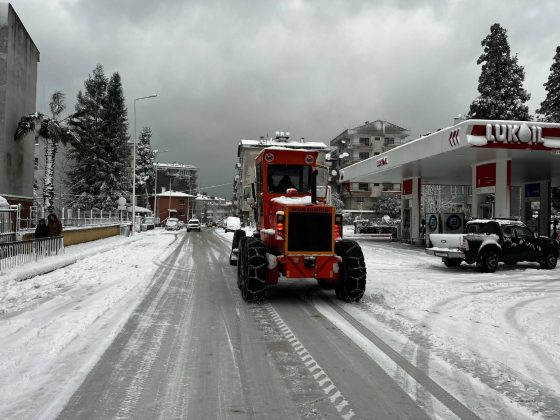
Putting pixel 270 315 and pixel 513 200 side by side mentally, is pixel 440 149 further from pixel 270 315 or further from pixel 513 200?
pixel 513 200

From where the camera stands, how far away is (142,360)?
5816 millimetres

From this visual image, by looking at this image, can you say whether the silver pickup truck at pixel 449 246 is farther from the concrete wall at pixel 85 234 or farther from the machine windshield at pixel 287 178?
the concrete wall at pixel 85 234

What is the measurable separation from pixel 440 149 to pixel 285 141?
66917 millimetres

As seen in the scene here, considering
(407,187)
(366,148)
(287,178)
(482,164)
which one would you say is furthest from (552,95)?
(366,148)

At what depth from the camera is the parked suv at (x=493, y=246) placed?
53.0ft

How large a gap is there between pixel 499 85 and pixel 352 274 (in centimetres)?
3355

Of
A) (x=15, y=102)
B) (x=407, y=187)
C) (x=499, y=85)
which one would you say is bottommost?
(x=407, y=187)

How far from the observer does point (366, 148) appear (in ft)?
271

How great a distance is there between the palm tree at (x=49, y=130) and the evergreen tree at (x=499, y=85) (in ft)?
96.4

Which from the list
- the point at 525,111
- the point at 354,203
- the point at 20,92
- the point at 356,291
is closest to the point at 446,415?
the point at 356,291

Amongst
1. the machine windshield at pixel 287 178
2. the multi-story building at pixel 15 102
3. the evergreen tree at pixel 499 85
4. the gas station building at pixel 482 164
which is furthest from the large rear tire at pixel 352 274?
the evergreen tree at pixel 499 85

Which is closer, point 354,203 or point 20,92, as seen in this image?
point 20,92

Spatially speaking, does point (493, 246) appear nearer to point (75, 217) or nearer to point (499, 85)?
point (75, 217)

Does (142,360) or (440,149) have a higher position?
(440,149)
